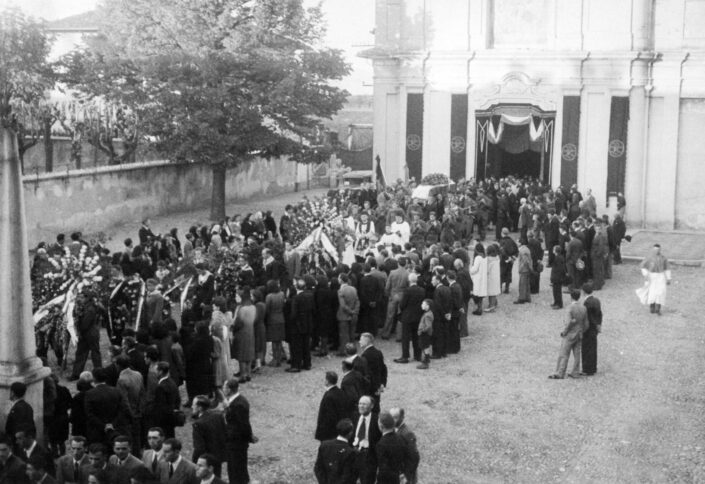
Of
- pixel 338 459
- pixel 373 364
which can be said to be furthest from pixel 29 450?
pixel 373 364

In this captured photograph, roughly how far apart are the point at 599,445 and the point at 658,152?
22.1 meters

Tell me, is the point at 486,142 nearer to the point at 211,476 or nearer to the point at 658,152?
the point at 658,152

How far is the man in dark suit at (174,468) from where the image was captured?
982cm

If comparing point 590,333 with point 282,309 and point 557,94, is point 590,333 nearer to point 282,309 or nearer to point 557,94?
point 282,309

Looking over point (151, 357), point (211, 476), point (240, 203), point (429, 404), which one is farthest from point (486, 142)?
point (211, 476)

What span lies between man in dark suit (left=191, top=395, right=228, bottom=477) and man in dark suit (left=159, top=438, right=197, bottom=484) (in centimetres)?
110

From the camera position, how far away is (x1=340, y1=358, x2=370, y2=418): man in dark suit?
12031mm

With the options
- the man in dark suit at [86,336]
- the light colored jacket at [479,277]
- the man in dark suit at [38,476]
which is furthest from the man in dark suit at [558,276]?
the man in dark suit at [38,476]

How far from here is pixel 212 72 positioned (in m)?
29.8

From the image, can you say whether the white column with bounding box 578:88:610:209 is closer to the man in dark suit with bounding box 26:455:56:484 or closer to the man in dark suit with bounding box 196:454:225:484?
the man in dark suit with bounding box 196:454:225:484

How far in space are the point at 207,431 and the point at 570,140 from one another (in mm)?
25805

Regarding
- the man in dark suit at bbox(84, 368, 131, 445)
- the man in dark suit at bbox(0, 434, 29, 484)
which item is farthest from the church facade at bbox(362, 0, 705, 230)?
the man in dark suit at bbox(0, 434, 29, 484)

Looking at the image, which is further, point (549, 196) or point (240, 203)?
point (240, 203)

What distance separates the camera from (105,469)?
32.0 ft
